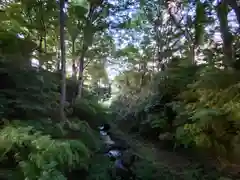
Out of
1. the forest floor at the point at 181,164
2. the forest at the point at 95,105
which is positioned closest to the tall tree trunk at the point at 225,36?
the forest at the point at 95,105

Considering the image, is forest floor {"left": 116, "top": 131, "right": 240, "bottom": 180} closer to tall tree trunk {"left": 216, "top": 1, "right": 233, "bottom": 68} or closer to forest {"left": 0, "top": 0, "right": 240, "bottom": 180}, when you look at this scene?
forest {"left": 0, "top": 0, "right": 240, "bottom": 180}

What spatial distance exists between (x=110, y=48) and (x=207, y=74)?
4146 millimetres

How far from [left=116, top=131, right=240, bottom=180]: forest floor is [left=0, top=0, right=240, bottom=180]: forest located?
0.7 inches

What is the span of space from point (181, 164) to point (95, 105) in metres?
2.30

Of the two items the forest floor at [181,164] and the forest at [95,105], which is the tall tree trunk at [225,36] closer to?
the forest at [95,105]

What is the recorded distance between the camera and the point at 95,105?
4.84 metres

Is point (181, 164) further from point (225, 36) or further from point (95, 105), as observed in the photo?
point (225, 36)

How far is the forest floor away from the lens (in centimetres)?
300

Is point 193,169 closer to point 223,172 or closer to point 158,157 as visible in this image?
point 223,172

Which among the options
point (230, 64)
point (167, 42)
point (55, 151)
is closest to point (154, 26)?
point (167, 42)

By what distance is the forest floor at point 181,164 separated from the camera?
300 centimetres

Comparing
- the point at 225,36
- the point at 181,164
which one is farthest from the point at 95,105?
the point at 225,36

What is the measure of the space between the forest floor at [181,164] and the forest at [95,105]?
0.02 meters

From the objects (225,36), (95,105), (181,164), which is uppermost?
(225,36)
